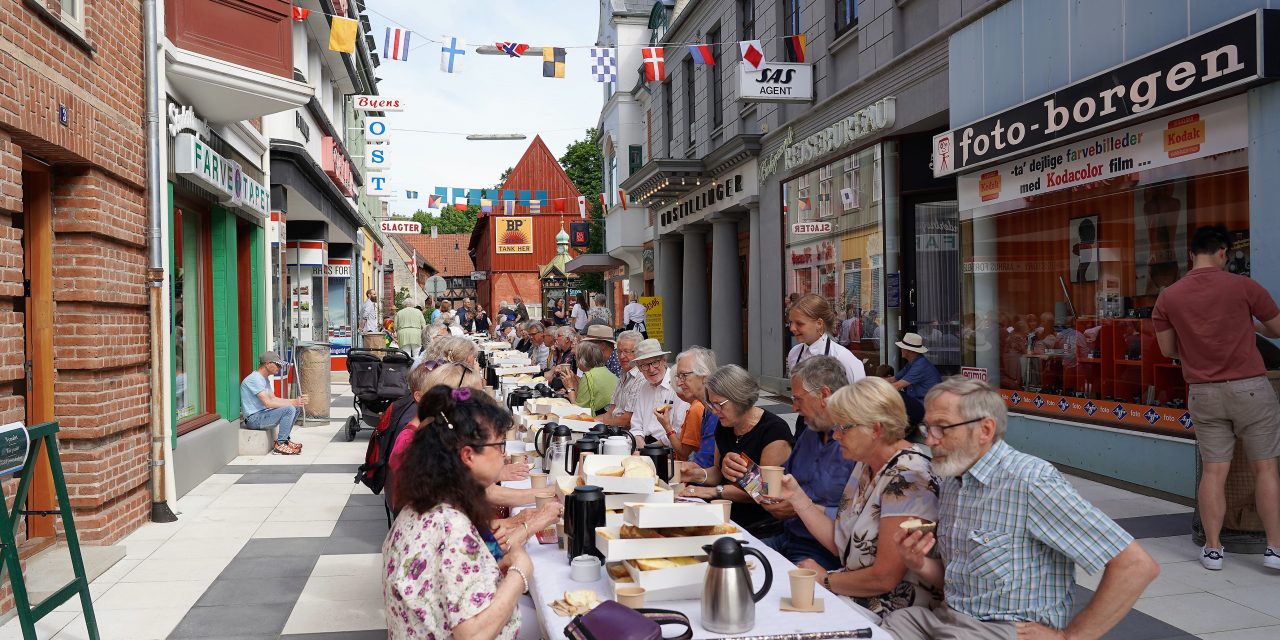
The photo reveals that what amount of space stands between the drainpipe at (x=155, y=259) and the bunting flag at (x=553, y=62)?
7.31 m

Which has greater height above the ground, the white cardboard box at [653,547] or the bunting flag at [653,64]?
the bunting flag at [653,64]

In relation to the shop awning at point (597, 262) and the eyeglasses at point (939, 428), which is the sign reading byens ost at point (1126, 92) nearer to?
the eyeglasses at point (939, 428)

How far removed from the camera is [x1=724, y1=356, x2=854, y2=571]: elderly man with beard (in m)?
3.90

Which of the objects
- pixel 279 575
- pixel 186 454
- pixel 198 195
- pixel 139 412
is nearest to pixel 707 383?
pixel 279 575

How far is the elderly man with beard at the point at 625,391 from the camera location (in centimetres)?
714

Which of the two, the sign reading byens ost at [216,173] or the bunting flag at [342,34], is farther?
the bunting flag at [342,34]

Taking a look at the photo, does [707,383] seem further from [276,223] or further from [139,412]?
[276,223]

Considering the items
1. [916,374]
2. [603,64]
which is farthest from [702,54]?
[916,374]

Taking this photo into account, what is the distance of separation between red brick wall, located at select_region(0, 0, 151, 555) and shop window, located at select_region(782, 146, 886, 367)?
835 centimetres

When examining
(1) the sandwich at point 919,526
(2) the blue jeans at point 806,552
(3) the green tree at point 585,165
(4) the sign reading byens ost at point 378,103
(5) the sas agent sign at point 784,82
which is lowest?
(2) the blue jeans at point 806,552

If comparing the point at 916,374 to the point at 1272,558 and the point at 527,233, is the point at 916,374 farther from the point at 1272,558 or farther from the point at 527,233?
the point at 527,233

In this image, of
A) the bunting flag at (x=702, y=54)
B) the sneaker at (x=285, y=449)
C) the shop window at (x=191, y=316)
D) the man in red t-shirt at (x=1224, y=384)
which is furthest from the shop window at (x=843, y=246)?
the shop window at (x=191, y=316)

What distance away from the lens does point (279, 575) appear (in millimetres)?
5844

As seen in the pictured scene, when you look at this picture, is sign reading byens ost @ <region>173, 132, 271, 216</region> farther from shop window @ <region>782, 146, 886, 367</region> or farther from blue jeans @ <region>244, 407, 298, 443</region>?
shop window @ <region>782, 146, 886, 367</region>
